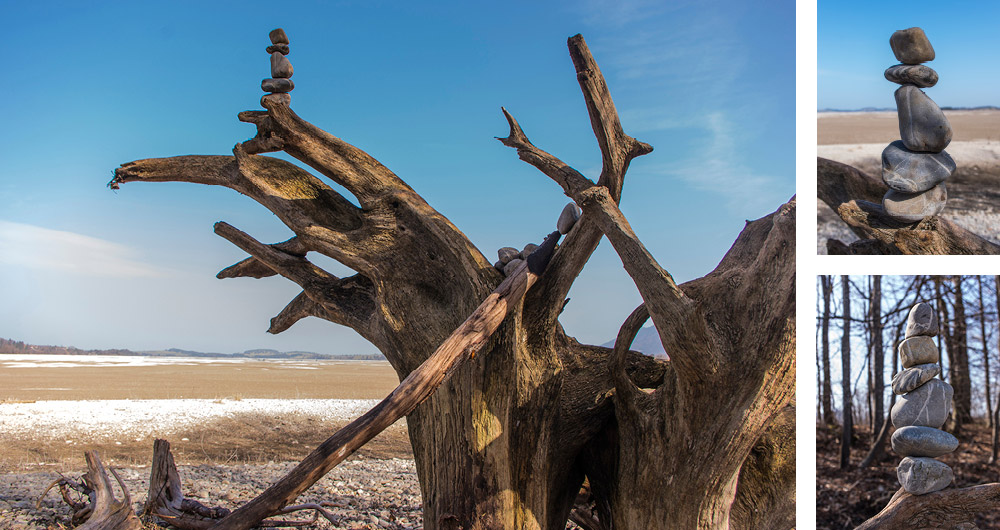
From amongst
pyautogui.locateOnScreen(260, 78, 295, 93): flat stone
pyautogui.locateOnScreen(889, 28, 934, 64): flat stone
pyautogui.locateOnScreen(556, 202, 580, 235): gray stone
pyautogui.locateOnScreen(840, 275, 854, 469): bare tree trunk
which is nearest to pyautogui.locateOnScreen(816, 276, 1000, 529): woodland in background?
pyautogui.locateOnScreen(840, 275, 854, 469): bare tree trunk

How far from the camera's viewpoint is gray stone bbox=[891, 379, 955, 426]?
2684mm

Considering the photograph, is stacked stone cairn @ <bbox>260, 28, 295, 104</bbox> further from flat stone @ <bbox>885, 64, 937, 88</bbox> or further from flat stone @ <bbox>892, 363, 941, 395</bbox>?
flat stone @ <bbox>892, 363, 941, 395</bbox>

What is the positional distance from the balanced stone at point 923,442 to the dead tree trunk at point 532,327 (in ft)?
3.73

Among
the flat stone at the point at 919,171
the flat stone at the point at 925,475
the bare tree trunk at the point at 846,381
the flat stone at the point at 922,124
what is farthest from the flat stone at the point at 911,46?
the flat stone at the point at 925,475

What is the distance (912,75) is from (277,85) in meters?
4.68

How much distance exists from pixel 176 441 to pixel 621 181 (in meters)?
9.55

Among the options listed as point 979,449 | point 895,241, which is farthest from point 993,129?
point 979,449

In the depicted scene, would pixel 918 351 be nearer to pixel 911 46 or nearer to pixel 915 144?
pixel 915 144

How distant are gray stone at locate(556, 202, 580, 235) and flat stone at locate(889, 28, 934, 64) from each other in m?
2.44

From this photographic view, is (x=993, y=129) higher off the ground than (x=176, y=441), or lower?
higher

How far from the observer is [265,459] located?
33.0ft

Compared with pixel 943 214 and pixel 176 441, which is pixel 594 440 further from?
pixel 176 441

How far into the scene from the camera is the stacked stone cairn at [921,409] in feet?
8.61

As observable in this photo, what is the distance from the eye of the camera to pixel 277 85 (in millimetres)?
5688
